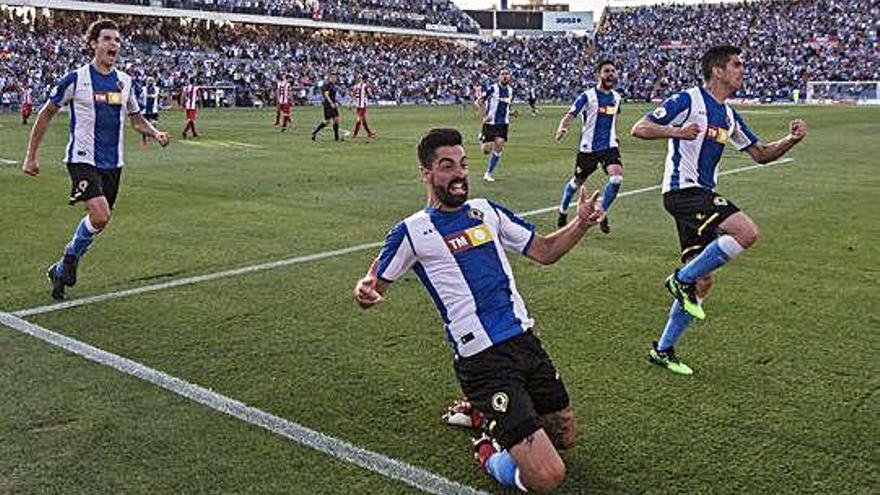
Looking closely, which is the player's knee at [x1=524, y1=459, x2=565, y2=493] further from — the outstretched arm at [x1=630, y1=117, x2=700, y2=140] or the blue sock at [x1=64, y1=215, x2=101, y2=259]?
the blue sock at [x1=64, y1=215, x2=101, y2=259]

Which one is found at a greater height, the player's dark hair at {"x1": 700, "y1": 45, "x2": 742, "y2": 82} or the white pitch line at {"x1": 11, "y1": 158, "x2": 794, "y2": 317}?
the player's dark hair at {"x1": 700, "y1": 45, "x2": 742, "y2": 82}

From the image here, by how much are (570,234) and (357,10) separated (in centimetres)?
6854

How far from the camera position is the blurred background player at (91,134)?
24.5ft

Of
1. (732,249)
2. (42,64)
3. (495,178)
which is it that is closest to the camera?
(732,249)

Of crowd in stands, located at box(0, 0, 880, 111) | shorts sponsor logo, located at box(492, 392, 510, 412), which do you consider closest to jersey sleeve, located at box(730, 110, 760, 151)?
shorts sponsor logo, located at box(492, 392, 510, 412)

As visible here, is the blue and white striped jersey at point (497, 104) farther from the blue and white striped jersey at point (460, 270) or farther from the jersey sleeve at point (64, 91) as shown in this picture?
the blue and white striped jersey at point (460, 270)

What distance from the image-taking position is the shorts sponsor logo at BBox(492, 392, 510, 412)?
3963 mm

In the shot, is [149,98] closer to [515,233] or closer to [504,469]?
[515,233]

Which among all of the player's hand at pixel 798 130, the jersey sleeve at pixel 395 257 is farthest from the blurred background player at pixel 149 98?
the jersey sleeve at pixel 395 257

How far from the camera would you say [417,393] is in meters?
5.19

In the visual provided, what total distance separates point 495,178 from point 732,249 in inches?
417

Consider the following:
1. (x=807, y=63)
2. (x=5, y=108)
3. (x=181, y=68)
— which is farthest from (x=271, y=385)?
(x=807, y=63)

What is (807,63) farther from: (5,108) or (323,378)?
(323,378)

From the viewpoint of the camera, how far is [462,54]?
244 feet
